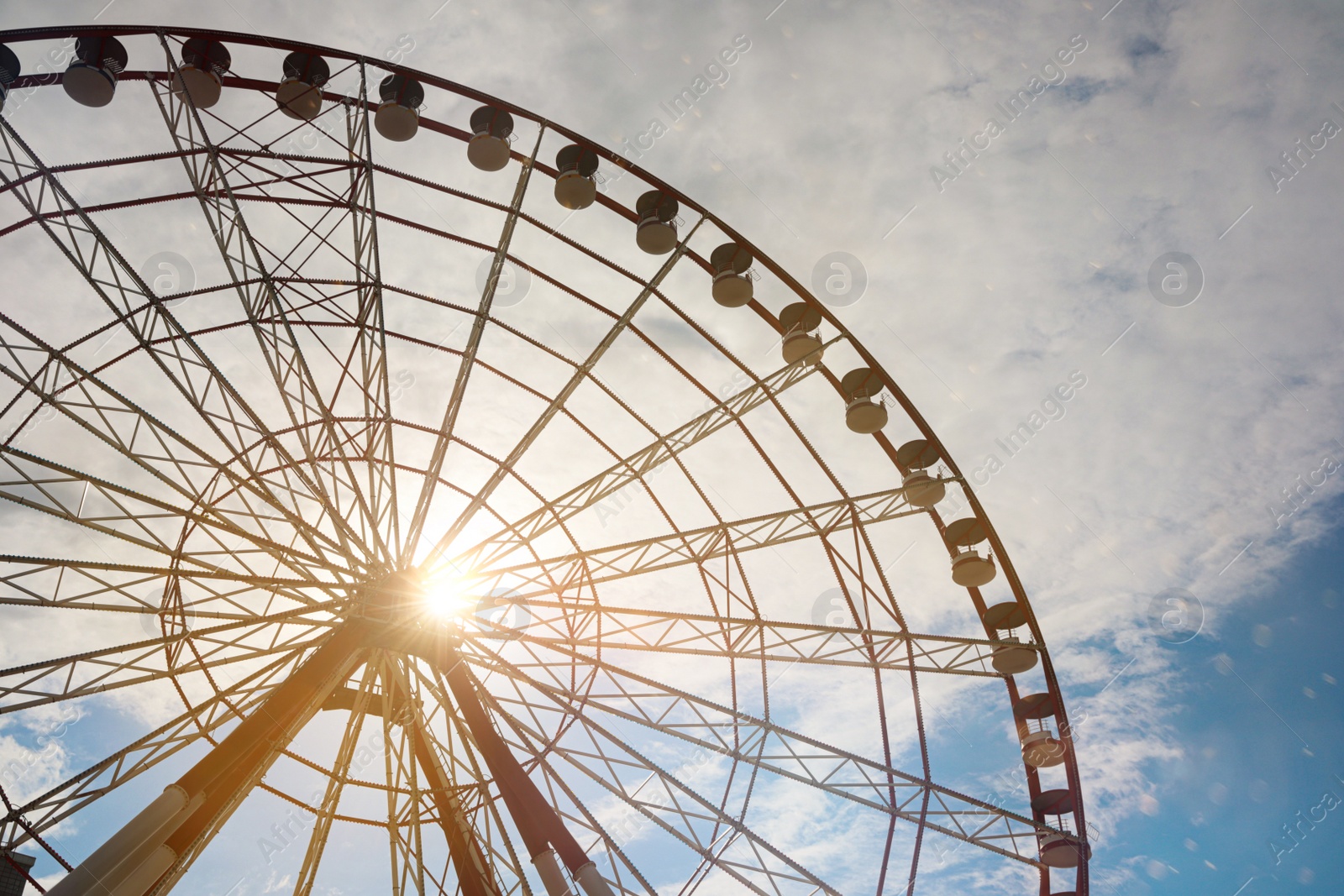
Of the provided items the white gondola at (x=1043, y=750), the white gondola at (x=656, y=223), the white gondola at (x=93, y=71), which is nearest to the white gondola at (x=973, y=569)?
the white gondola at (x=1043, y=750)

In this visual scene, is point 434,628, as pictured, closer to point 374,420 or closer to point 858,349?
point 374,420

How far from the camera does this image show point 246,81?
17.8 meters

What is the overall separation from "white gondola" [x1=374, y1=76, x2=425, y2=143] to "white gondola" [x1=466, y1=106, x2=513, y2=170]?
1.29m

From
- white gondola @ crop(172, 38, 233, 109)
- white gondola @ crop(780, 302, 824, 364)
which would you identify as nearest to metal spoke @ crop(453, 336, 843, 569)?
white gondola @ crop(780, 302, 824, 364)

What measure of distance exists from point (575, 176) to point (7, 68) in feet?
35.3

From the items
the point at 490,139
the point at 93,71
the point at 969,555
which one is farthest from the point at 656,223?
the point at 93,71

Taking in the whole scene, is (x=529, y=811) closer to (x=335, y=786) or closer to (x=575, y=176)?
(x=335, y=786)

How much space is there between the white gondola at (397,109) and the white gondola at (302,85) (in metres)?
1.36

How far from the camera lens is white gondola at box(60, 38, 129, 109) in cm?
1577

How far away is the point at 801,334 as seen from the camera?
18.9 m

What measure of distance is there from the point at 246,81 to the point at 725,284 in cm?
1148

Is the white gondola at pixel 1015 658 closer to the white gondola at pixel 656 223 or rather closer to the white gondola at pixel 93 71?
the white gondola at pixel 656 223

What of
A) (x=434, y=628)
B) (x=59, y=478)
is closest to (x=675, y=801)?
(x=434, y=628)

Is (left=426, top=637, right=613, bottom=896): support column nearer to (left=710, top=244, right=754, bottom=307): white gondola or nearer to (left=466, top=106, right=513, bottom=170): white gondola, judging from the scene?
(left=710, top=244, right=754, bottom=307): white gondola
